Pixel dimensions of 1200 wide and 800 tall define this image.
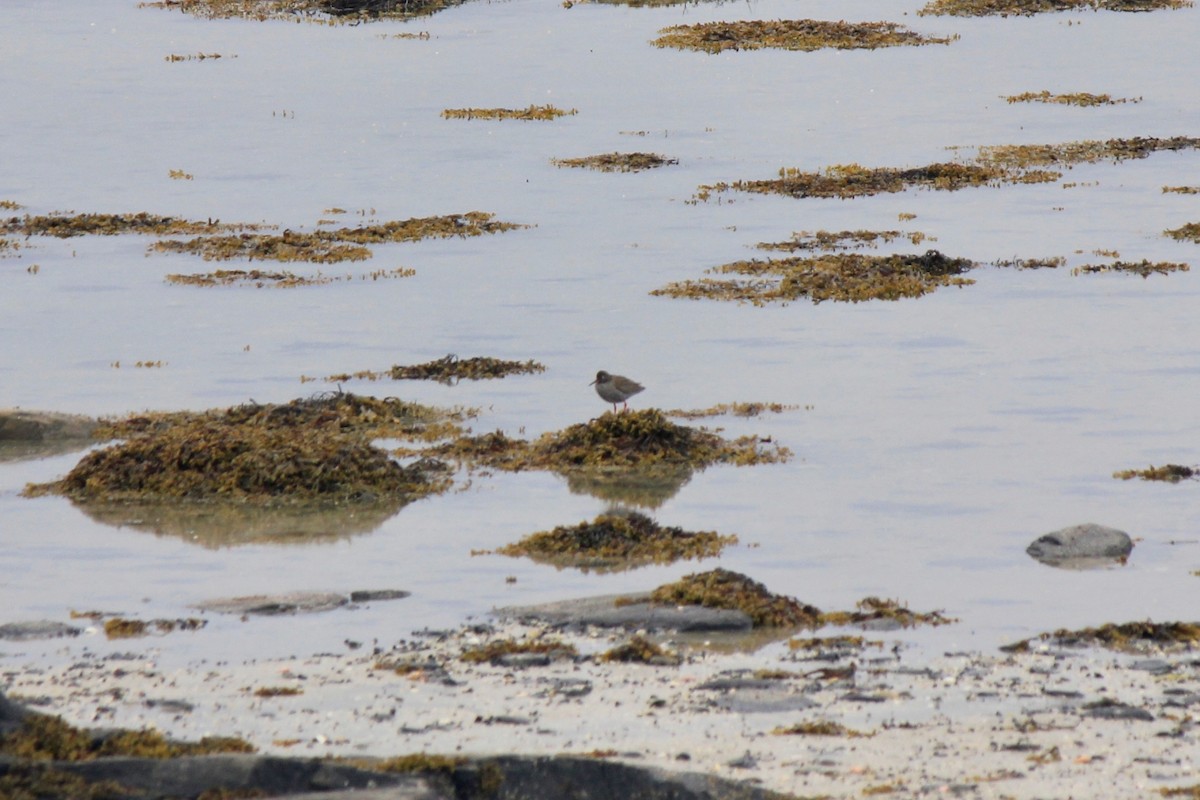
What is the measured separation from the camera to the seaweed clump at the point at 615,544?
11.4 metres

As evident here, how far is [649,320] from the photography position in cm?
1988

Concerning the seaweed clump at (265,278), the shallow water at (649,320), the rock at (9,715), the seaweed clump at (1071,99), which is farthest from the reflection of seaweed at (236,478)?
the seaweed clump at (1071,99)

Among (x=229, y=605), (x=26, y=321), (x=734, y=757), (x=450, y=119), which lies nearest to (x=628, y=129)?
(x=450, y=119)

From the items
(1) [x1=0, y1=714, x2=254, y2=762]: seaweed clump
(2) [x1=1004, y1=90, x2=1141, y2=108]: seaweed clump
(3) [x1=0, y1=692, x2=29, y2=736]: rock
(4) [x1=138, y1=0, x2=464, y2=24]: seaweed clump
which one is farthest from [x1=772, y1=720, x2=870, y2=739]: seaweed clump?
(4) [x1=138, y1=0, x2=464, y2=24]: seaweed clump

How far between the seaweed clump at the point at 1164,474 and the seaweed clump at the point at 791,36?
34.7m

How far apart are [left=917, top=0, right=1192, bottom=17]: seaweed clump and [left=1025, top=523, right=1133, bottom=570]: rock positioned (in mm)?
41992

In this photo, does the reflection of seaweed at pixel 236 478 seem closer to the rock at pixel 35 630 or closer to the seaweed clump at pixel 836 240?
the rock at pixel 35 630

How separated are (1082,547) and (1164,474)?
7.15ft

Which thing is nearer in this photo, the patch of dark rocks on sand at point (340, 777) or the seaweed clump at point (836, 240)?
the patch of dark rocks on sand at point (340, 777)

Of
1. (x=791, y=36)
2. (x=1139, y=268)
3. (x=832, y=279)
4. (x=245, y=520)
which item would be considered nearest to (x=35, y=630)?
(x=245, y=520)

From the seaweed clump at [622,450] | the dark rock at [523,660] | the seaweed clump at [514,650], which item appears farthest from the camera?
the seaweed clump at [622,450]

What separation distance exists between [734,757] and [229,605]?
368 cm

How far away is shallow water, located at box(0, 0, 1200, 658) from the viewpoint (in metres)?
11.1

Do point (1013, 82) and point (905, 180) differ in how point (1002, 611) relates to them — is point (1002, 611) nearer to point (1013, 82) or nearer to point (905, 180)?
point (905, 180)
